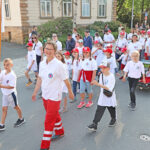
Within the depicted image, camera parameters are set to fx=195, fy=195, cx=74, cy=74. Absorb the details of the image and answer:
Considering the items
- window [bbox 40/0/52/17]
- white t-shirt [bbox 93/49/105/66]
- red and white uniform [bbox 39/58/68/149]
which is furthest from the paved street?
window [bbox 40/0/52/17]

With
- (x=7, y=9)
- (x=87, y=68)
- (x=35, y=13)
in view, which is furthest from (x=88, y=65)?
(x=7, y=9)

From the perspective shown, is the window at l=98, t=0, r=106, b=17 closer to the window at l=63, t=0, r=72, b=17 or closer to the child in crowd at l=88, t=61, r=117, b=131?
the window at l=63, t=0, r=72, b=17

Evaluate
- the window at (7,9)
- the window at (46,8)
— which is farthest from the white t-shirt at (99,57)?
the window at (7,9)

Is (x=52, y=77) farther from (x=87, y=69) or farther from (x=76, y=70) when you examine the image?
(x=76, y=70)

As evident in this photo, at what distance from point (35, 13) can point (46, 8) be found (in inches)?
58.9

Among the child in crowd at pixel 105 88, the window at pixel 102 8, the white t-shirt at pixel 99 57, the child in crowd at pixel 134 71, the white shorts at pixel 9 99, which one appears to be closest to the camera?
the child in crowd at pixel 105 88

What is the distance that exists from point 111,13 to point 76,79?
2263 cm

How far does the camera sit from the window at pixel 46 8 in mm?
20078

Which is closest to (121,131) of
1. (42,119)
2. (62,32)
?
(42,119)

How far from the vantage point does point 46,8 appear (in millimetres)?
20375

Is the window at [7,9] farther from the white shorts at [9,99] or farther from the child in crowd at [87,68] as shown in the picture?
the white shorts at [9,99]

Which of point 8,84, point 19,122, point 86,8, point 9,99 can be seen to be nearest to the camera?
point 8,84

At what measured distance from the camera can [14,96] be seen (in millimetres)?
4543

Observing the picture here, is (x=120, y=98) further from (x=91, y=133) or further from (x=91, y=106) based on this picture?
(x=91, y=133)
